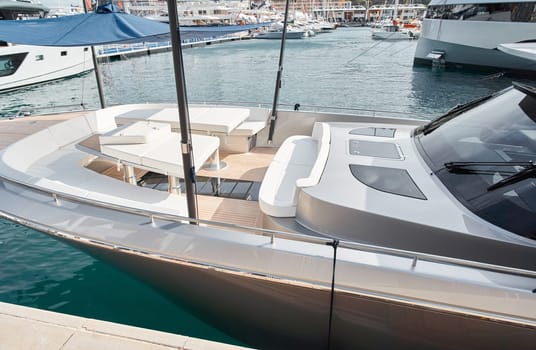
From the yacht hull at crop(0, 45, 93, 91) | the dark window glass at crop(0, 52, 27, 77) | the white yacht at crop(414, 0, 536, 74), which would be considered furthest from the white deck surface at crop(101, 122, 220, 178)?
the white yacht at crop(414, 0, 536, 74)

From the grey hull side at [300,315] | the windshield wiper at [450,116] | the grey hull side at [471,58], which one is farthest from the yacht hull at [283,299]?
the grey hull side at [471,58]

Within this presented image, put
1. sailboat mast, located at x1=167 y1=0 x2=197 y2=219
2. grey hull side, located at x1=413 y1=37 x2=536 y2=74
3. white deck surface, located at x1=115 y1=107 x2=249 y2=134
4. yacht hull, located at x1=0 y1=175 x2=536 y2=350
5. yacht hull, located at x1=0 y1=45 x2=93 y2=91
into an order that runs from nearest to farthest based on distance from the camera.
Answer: yacht hull, located at x1=0 y1=175 x2=536 y2=350
sailboat mast, located at x1=167 y1=0 x2=197 y2=219
white deck surface, located at x1=115 y1=107 x2=249 y2=134
yacht hull, located at x1=0 y1=45 x2=93 y2=91
grey hull side, located at x1=413 y1=37 x2=536 y2=74

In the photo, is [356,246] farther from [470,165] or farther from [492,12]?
[492,12]

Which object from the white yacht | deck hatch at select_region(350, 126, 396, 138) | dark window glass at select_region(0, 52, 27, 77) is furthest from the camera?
the white yacht

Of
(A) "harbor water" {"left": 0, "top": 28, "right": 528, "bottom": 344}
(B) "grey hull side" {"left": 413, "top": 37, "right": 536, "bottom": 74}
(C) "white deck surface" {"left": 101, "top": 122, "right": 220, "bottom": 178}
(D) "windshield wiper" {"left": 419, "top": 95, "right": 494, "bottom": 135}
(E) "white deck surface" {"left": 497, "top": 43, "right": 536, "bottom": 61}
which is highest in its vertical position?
(E) "white deck surface" {"left": 497, "top": 43, "right": 536, "bottom": 61}

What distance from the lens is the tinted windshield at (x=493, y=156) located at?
2055 mm

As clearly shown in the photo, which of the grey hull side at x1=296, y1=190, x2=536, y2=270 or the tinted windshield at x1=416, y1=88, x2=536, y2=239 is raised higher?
the tinted windshield at x1=416, y1=88, x2=536, y2=239

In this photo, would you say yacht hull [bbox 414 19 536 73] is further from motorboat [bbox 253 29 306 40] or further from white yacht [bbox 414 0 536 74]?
motorboat [bbox 253 29 306 40]

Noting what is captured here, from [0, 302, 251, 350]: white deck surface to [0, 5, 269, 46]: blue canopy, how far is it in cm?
316

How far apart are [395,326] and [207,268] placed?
49.2 inches

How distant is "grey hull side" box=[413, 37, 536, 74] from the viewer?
66.4 ft

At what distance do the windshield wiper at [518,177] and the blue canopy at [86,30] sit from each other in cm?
406

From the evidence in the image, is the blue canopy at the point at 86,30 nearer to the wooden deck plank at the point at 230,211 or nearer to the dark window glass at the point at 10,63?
the wooden deck plank at the point at 230,211

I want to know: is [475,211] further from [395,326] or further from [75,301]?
[75,301]
